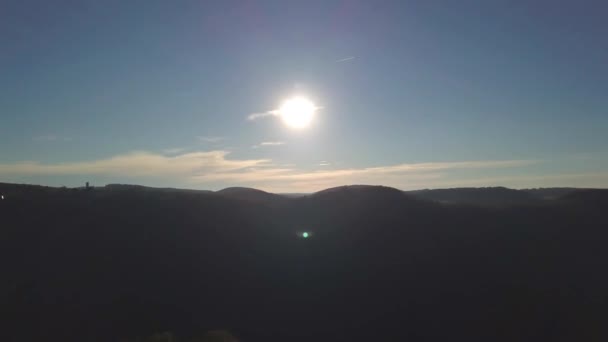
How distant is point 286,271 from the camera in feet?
92.5

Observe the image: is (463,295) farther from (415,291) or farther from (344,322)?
(344,322)

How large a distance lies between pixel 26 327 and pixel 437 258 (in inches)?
889

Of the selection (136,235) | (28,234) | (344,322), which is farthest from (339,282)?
(28,234)

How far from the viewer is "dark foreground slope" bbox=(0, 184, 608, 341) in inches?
888

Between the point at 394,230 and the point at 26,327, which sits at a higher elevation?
the point at 394,230

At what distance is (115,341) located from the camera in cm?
1894

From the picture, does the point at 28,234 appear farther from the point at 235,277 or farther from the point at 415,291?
the point at 415,291

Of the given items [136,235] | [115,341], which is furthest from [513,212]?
[115,341]

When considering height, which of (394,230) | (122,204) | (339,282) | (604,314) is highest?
(122,204)

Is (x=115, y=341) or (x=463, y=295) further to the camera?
(x=463, y=295)

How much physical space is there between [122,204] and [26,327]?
42.0 feet

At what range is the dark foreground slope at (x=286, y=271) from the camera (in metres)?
22.5

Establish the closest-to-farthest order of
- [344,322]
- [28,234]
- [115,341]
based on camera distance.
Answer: [115,341] < [344,322] < [28,234]

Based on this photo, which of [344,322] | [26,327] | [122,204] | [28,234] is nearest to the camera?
[26,327]
